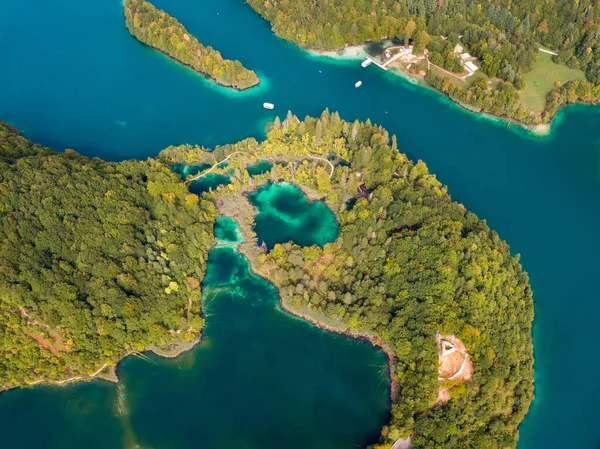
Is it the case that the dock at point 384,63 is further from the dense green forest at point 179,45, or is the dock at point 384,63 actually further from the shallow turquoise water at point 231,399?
the shallow turquoise water at point 231,399

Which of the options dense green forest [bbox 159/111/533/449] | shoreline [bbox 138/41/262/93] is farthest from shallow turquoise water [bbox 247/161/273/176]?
shoreline [bbox 138/41/262/93]

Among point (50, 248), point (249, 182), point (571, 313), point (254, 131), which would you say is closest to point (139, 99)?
point (254, 131)

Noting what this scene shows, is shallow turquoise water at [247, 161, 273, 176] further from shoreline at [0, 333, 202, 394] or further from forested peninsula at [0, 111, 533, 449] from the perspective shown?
shoreline at [0, 333, 202, 394]

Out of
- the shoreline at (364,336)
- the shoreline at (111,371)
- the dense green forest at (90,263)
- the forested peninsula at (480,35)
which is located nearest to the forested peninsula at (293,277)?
the dense green forest at (90,263)

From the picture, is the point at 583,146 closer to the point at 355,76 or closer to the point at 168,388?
the point at 355,76

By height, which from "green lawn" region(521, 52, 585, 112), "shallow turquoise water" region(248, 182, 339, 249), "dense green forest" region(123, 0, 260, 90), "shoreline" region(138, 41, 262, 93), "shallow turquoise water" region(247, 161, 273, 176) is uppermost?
"green lawn" region(521, 52, 585, 112)
